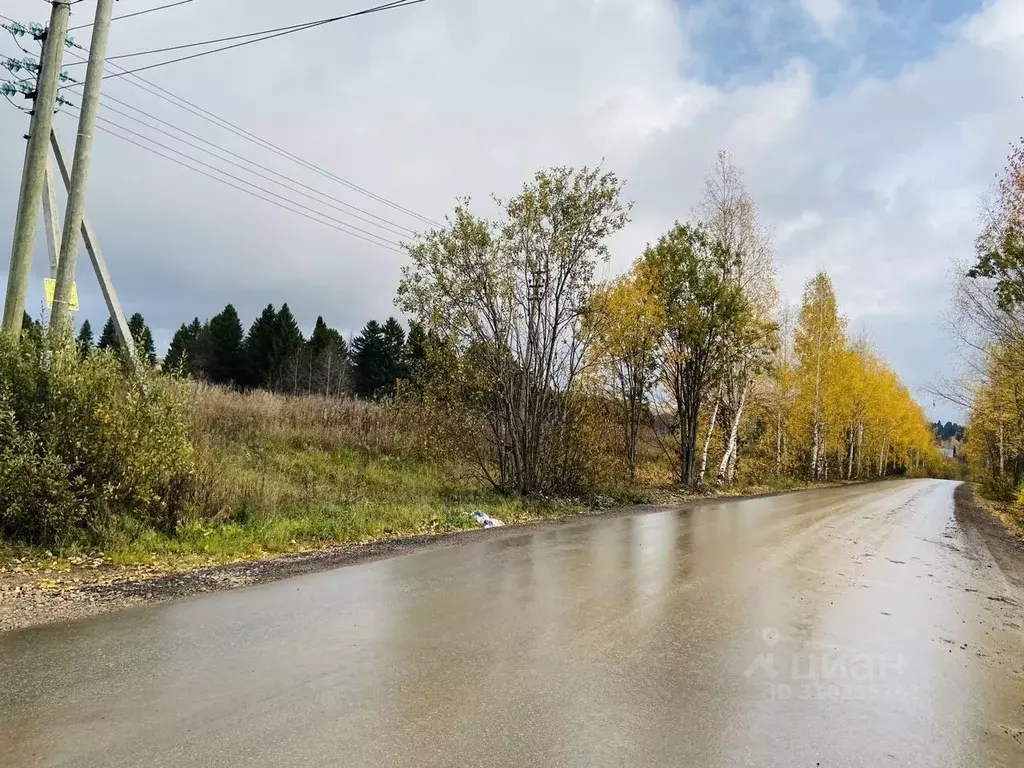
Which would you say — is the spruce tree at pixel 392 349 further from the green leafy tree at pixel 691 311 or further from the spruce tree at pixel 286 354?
the green leafy tree at pixel 691 311

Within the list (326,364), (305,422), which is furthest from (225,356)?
(305,422)

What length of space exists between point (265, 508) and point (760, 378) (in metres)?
24.2

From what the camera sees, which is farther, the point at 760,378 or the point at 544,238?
the point at 760,378

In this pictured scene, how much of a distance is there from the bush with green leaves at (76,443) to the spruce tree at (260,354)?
2400 inches

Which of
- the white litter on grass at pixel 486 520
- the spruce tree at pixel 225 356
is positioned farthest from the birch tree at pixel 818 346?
the spruce tree at pixel 225 356

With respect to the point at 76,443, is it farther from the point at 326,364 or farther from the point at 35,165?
the point at 326,364

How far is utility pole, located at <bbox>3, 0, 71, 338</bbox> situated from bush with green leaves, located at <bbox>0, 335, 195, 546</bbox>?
105 centimetres

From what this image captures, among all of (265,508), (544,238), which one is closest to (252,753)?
(265,508)

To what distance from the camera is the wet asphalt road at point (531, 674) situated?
341 centimetres

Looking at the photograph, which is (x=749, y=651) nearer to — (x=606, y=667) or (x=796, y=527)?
(x=606, y=667)

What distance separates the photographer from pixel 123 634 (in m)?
5.14

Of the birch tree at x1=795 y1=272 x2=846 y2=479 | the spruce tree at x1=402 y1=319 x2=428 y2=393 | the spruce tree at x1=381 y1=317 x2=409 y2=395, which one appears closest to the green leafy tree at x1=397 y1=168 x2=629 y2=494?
the spruce tree at x1=402 y1=319 x2=428 y2=393

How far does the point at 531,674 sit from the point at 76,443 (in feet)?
22.4

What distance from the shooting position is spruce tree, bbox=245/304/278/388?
67812mm
